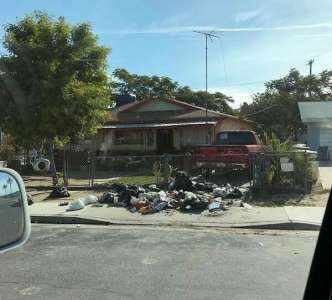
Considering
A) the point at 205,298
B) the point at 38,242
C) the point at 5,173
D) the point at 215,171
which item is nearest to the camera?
the point at 5,173

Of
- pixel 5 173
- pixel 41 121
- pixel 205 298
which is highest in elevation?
pixel 41 121

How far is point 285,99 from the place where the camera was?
5256 centimetres

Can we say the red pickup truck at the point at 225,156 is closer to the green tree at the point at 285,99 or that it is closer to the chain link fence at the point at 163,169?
the chain link fence at the point at 163,169

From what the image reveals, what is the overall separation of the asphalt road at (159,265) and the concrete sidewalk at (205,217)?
2.14 feet

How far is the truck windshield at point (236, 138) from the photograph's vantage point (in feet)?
71.7

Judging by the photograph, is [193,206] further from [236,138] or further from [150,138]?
[150,138]

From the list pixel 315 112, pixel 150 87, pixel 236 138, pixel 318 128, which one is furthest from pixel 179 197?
pixel 150 87

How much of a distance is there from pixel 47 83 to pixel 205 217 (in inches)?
306

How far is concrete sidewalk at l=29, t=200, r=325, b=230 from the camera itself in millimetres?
11229

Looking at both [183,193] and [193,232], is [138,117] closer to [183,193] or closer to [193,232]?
[183,193]

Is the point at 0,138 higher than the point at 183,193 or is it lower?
higher

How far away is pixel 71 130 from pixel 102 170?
25.9 feet

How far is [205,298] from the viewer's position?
6.09 metres

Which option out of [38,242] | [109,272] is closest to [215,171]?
[38,242]
